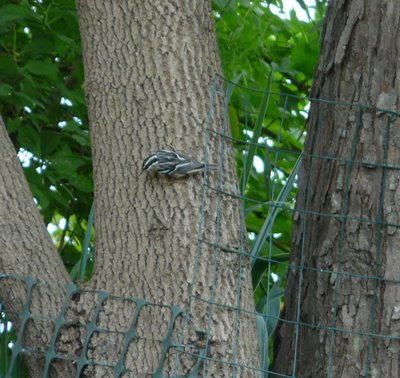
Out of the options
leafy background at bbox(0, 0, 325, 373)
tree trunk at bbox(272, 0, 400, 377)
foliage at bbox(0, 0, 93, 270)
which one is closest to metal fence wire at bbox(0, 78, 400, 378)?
tree trunk at bbox(272, 0, 400, 377)

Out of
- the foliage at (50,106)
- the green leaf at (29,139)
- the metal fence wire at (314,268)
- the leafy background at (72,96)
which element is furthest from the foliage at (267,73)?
the metal fence wire at (314,268)

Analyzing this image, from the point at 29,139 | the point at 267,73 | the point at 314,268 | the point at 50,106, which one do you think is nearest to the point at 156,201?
the point at 314,268

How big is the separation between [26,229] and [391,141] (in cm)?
93

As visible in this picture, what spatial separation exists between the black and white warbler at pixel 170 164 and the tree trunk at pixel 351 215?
28 centimetres

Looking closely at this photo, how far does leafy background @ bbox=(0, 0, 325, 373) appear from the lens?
359 cm

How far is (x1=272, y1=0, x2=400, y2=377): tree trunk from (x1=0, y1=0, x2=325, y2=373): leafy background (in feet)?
2.23

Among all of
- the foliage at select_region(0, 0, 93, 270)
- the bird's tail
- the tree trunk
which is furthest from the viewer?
the foliage at select_region(0, 0, 93, 270)

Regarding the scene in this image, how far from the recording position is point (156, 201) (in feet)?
8.32

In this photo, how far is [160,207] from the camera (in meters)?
2.53

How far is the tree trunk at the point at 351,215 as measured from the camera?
2.43m

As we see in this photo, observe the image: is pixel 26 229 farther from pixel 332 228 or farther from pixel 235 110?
pixel 235 110

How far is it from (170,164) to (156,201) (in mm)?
106

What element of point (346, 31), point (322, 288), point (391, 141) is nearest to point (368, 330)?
→ point (322, 288)

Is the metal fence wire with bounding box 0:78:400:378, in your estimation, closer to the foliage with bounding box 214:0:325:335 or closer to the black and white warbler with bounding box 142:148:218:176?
the black and white warbler with bounding box 142:148:218:176
